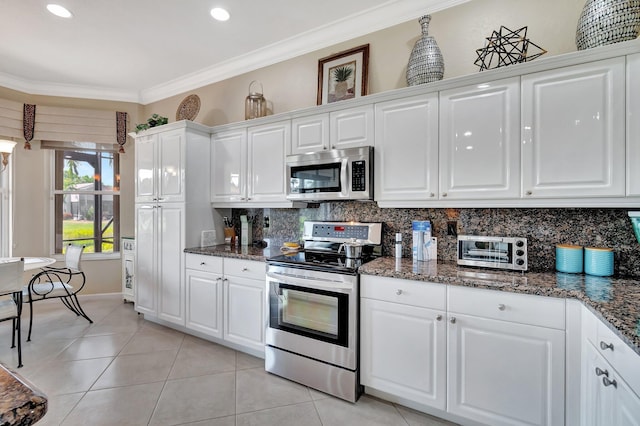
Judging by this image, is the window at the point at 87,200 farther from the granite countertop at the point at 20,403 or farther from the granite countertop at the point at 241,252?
the granite countertop at the point at 20,403

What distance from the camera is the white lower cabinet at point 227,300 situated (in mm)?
2588

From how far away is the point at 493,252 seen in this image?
78.4 inches

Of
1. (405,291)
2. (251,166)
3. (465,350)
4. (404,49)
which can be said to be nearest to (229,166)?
(251,166)

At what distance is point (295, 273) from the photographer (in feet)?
7.44

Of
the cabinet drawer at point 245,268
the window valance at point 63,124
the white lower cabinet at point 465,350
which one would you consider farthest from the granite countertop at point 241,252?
the window valance at point 63,124

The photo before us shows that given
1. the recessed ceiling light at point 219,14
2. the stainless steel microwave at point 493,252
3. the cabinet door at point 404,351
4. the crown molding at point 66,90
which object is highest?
the recessed ceiling light at point 219,14

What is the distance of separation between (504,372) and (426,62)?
204cm

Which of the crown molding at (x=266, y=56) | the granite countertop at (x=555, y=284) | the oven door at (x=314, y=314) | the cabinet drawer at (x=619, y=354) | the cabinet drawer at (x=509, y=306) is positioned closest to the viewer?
the cabinet drawer at (x=619, y=354)

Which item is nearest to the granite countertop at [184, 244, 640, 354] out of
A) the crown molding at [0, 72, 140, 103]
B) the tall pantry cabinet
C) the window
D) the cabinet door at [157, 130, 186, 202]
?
the tall pantry cabinet

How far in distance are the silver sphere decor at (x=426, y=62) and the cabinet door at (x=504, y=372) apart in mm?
1640

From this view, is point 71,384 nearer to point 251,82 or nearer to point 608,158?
point 251,82

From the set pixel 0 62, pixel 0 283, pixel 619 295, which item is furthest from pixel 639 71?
pixel 0 62

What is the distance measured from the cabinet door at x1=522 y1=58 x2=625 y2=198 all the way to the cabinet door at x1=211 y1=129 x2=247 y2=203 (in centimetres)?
236

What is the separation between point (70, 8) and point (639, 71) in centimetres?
401
